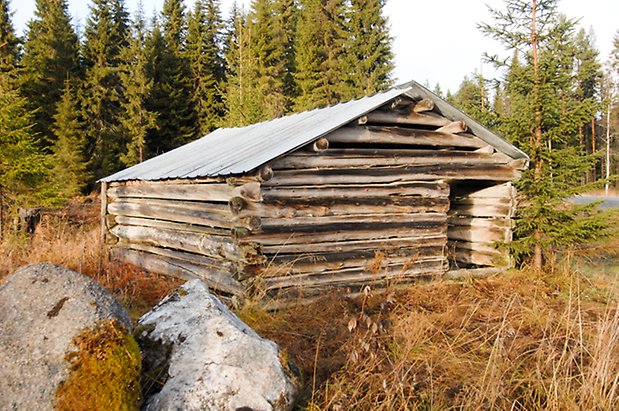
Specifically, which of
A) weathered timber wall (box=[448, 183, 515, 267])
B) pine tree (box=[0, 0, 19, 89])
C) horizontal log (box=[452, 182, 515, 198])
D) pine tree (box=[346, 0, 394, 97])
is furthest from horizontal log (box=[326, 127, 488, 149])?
pine tree (box=[0, 0, 19, 89])

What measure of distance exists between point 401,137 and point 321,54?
28.8 meters

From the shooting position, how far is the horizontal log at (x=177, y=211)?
23.6ft

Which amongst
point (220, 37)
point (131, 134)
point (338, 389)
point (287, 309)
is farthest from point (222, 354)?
point (220, 37)

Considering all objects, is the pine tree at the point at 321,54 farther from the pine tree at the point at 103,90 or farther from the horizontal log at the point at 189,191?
the horizontal log at the point at 189,191

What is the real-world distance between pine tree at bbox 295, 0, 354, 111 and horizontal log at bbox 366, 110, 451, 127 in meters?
23.1

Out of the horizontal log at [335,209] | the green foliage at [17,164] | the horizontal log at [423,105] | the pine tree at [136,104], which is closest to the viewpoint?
the horizontal log at [335,209]

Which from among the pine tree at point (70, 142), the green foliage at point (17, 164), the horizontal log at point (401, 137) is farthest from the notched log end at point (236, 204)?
the pine tree at point (70, 142)

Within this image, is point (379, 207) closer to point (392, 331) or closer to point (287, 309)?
point (287, 309)

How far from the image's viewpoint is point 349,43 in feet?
99.0

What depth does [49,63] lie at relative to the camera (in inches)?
1188

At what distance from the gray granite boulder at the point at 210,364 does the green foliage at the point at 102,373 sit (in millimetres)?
286

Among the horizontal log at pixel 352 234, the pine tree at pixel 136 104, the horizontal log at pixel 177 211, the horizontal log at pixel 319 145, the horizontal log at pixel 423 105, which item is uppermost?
the pine tree at pixel 136 104

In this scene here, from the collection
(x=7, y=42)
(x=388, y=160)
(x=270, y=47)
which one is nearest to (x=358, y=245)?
(x=388, y=160)

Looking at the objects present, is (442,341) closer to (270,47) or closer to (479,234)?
(479,234)
